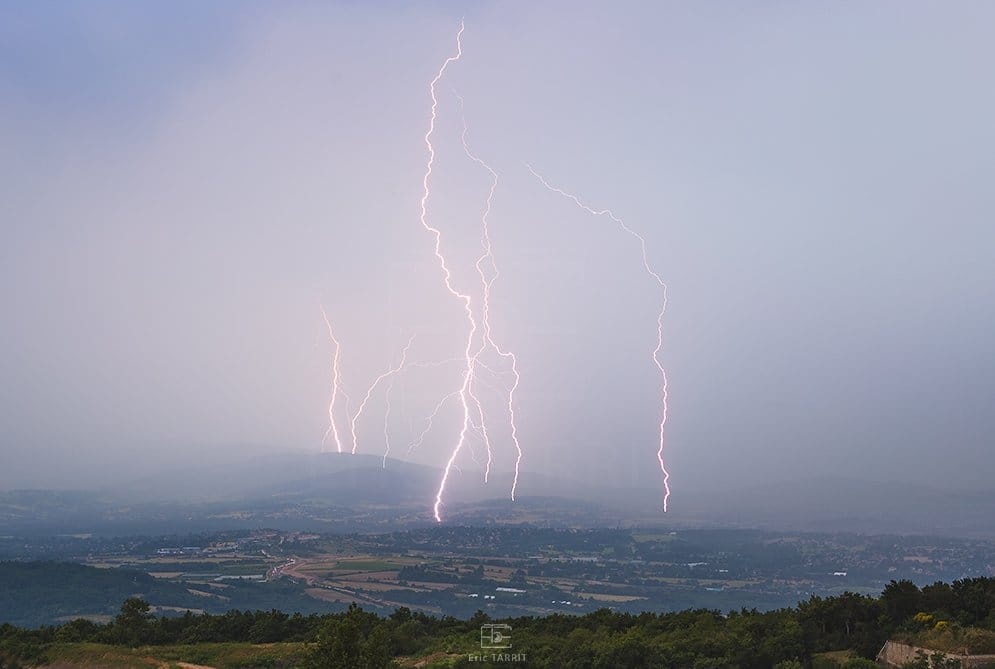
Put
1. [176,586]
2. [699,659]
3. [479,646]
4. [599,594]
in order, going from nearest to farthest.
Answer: [699,659]
[479,646]
[176,586]
[599,594]

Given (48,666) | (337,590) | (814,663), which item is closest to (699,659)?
(814,663)

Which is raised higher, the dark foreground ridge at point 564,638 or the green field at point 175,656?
the dark foreground ridge at point 564,638

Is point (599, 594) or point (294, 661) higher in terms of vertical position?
point (294, 661)

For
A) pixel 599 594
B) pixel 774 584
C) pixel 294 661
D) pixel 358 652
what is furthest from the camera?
pixel 774 584

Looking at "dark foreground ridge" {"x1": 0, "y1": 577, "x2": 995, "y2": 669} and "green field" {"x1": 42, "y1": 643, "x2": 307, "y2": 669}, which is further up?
"dark foreground ridge" {"x1": 0, "y1": 577, "x2": 995, "y2": 669}

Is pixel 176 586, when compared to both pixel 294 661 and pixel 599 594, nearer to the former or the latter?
pixel 599 594

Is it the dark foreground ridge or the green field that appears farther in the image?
the green field

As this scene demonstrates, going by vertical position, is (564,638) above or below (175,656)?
above

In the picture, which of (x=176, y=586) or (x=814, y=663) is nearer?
(x=814, y=663)
